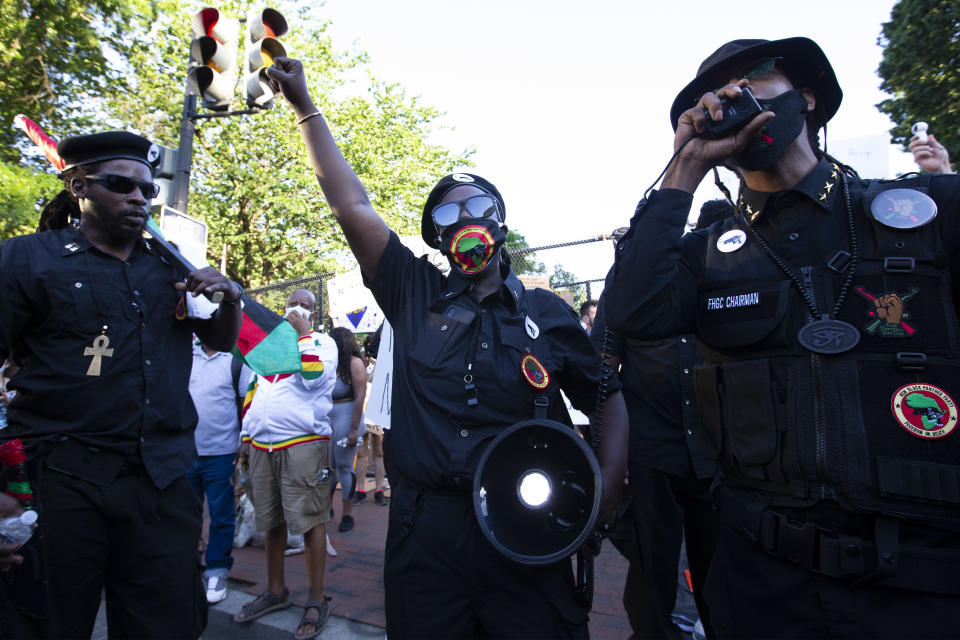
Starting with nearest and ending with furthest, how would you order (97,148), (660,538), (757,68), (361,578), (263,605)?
(757,68) < (97,148) < (660,538) < (263,605) < (361,578)

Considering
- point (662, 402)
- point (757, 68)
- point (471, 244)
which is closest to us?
point (757, 68)

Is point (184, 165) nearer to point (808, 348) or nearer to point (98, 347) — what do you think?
point (98, 347)

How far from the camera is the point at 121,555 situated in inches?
89.7

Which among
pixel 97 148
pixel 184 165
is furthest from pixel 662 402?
pixel 184 165

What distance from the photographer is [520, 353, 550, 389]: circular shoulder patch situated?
6.54 feet

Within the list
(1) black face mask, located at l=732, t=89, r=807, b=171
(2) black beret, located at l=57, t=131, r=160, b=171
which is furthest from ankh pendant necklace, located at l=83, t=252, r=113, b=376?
(1) black face mask, located at l=732, t=89, r=807, b=171

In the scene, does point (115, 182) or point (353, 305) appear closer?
point (115, 182)

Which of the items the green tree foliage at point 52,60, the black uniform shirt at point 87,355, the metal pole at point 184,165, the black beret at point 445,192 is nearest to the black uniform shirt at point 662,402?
the black beret at point 445,192

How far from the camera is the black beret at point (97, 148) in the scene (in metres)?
2.55

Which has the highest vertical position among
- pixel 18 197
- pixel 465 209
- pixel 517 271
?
pixel 18 197

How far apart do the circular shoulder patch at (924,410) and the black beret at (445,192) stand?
5.15 ft

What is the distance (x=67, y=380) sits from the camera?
7.36ft

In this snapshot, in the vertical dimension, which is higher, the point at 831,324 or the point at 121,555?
the point at 831,324

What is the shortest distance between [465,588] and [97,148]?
254 centimetres
